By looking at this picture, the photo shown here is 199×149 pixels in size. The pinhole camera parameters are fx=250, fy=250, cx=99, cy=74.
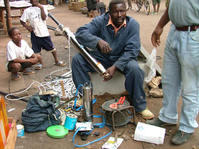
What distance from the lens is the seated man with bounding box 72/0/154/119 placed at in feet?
10.8

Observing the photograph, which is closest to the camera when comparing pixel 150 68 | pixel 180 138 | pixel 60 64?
pixel 180 138

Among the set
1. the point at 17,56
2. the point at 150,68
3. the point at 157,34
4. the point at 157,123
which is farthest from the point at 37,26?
the point at 157,123

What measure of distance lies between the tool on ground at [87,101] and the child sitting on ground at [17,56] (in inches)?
74.1

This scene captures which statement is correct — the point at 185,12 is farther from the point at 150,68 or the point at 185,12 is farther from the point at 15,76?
the point at 15,76

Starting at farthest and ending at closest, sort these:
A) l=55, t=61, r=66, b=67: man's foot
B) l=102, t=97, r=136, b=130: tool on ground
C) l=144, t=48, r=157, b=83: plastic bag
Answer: l=55, t=61, r=66, b=67: man's foot
l=144, t=48, r=157, b=83: plastic bag
l=102, t=97, r=136, b=130: tool on ground

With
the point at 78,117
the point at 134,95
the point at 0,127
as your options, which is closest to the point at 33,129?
the point at 78,117

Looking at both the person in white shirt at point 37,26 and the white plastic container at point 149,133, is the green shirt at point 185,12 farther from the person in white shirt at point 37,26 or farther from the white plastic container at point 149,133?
the person in white shirt at point 37,26

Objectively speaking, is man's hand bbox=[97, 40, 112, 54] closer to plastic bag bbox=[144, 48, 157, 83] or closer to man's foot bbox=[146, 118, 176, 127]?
plastic bag bbox=[144, 48, 157, 83]

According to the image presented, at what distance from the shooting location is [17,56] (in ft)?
15.1

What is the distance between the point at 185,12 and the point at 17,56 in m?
3.19

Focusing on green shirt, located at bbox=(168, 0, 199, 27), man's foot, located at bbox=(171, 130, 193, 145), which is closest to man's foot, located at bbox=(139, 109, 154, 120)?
man's foot, located at bbox=(171, 130, 193, 145)

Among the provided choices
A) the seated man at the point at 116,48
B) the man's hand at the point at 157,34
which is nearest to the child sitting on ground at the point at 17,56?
the seated man at the point at 116,48

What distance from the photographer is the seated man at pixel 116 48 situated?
3301mm

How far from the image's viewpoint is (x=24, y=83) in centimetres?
444
